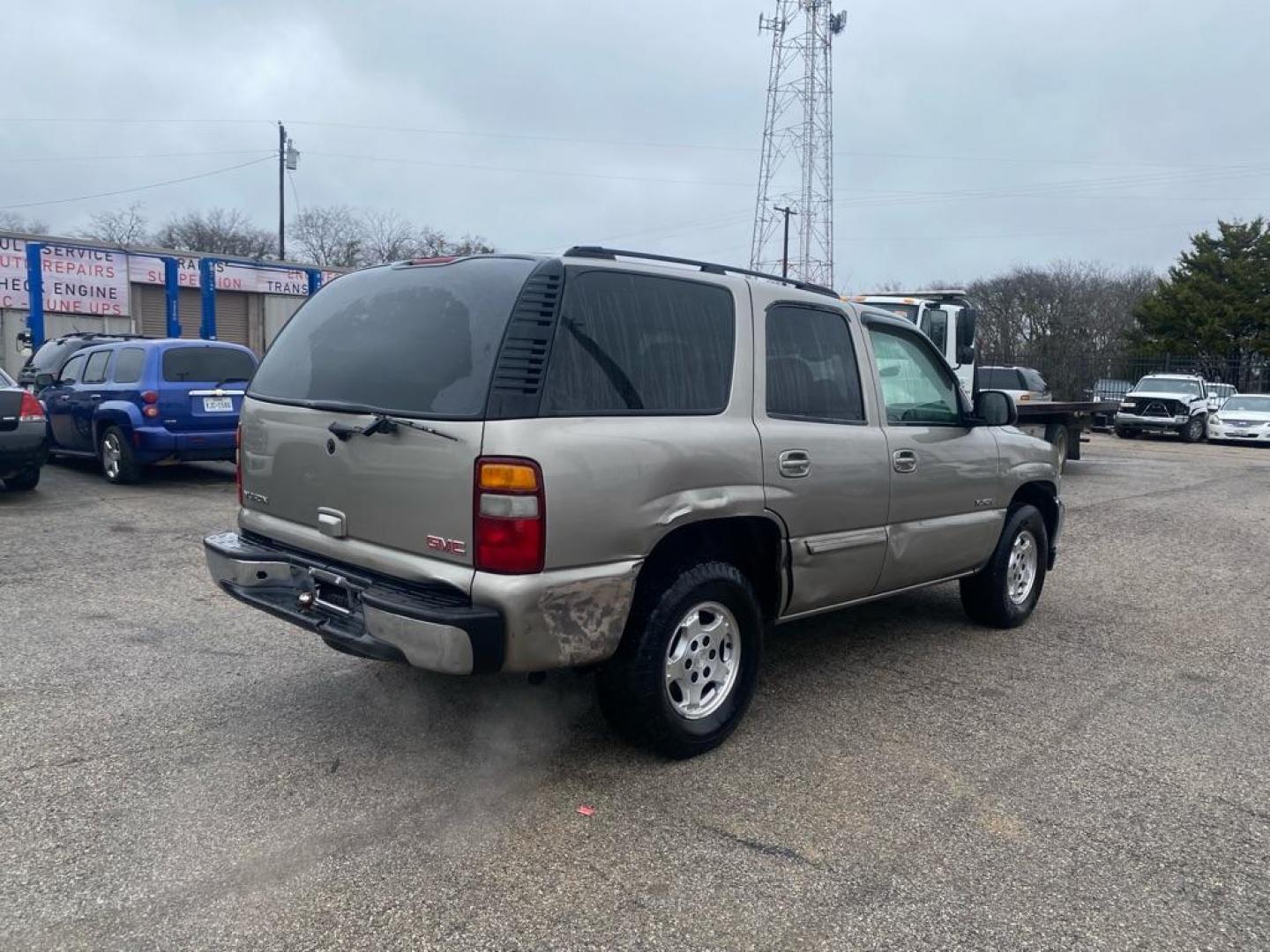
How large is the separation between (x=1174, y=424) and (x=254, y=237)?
154ft

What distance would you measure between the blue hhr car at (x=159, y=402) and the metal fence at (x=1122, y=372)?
29.6 m

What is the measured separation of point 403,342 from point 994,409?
3292 millimetres

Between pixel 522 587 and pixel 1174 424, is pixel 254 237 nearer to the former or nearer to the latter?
pixel 1174 424

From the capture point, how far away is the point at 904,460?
483cm

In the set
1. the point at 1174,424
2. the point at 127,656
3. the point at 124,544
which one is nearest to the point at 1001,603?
the point at 127,656

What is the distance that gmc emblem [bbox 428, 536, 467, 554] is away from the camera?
3340mm

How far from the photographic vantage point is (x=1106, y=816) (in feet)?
11.8

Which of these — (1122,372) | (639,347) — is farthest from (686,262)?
(1122,372)

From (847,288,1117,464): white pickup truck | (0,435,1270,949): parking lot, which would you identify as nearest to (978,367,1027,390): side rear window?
(847,288,1117,464): white pickup truck

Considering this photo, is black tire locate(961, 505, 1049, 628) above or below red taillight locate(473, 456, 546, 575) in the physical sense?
below

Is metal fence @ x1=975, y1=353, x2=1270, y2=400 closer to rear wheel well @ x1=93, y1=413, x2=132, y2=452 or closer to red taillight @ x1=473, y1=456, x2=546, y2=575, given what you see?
rear wheel well @ x1=93, y1=413, x2=132, y2=452

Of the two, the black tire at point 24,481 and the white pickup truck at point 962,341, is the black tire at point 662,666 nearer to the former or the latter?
the black tire at point 24,481

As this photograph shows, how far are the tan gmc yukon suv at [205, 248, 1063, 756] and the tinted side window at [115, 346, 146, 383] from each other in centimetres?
736

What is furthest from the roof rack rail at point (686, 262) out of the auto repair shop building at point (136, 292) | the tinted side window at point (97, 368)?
the auto repair shop building at point (136, 292)
